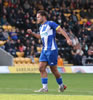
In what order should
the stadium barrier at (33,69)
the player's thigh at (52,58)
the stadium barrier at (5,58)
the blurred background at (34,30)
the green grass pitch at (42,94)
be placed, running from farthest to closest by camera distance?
the blurred background at (34,30) < the stadium barrier at (5,58) < the stadium barrier at (33,69) < the player's thigh at (52,58) < the green grass pitch at (42,94)

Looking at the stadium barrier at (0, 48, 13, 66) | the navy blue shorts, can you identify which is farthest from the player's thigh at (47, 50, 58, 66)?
the stadium barrier at (0, 48, 13, 66)

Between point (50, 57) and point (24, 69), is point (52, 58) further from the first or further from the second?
point (24, 69)

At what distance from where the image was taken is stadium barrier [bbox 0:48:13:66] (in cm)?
2527

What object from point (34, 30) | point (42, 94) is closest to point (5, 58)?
point (34, 30)

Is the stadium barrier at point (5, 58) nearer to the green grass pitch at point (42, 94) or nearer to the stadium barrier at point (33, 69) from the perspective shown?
the stadium barrier at point (33, 69)

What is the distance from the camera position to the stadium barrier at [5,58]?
25266mm

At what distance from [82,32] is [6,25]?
502 centimetres

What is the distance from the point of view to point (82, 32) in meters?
29.7

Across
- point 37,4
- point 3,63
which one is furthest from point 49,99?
point 37,4

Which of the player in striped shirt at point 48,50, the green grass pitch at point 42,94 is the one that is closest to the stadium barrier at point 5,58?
the green grass pitch at point 42,94

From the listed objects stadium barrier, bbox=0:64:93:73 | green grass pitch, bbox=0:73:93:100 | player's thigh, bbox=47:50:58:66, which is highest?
player's thigh, bbox=47:50:58:66

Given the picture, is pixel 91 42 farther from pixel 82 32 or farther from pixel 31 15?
pixel 31 15

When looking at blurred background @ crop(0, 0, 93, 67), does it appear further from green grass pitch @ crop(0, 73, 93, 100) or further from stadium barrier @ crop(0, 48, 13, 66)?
green grass pitch @ crop(0, 73, 93, 100)

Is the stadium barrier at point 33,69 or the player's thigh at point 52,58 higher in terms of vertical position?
the player's thigh at point 52,58
